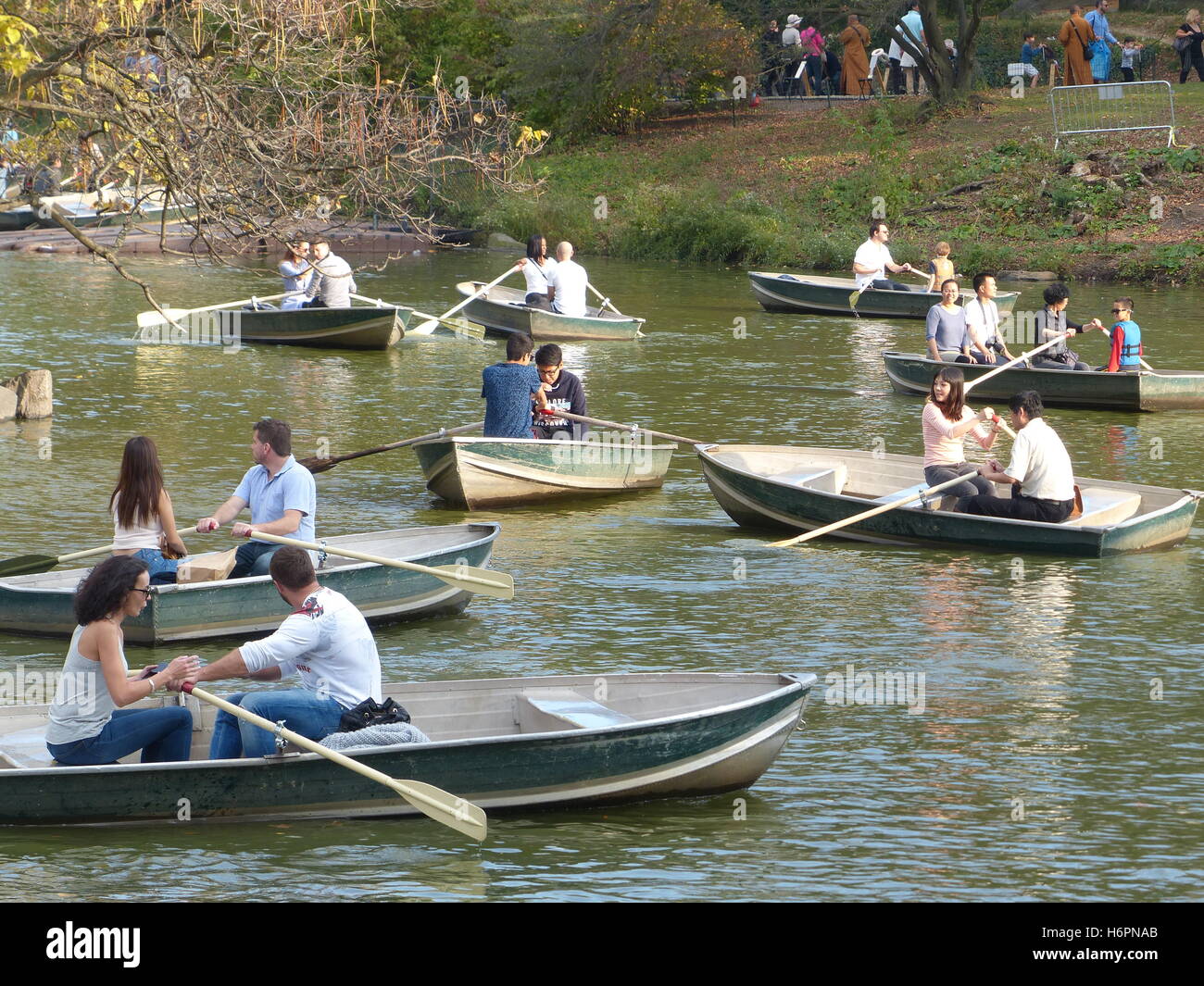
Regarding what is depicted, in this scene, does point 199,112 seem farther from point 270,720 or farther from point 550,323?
point 550,323

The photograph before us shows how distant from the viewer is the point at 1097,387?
63.6ft

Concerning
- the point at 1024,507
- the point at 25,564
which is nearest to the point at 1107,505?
the point at 1024,507

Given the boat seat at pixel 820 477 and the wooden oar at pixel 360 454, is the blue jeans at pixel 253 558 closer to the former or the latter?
the wooden oar at pixel 360 454

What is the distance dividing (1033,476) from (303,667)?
6780mm

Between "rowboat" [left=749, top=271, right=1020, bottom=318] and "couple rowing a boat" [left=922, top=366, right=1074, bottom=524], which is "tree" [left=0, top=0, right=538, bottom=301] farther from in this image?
"rowboat" [left=749, top=271, right=1020, bottom=318]

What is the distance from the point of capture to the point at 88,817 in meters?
8.01

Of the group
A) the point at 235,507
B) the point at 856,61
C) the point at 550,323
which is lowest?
the point at 235,507

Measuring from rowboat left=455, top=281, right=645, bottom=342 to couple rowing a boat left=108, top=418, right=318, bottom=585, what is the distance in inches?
524

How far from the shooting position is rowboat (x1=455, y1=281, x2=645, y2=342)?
2417 centimetres

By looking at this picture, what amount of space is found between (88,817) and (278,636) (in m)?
1.21

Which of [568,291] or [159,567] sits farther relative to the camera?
[568,291]

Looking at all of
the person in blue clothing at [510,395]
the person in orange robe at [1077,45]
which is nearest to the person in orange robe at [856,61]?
the person in orange robe at [1077,45]

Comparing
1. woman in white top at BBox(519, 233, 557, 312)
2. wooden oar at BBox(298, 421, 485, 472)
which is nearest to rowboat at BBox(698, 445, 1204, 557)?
wooden oar at BBox(298, 421, 485, 472)

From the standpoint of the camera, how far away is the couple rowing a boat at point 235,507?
1040 centimetres
